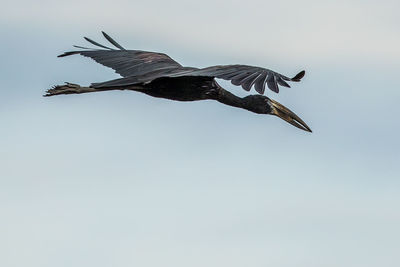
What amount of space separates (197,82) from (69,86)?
3218 mm

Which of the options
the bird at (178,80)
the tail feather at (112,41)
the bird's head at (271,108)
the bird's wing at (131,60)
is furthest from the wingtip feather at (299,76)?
the tail feather at (112,41)

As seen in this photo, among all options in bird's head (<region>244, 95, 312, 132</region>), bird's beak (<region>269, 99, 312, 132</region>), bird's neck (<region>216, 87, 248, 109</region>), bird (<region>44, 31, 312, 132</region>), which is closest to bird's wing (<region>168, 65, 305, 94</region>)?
bird (<region>44, 31, 312, 132</region>)

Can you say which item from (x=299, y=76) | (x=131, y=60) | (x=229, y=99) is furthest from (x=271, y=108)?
(x=299, y=76)

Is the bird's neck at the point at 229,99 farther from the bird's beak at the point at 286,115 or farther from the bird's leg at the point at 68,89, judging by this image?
the bird's leg at the point at 68,89

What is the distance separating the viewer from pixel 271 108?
112ft

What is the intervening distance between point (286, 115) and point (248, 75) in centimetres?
702

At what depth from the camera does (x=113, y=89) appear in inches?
1171

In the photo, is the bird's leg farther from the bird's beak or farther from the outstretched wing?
the bird's beak

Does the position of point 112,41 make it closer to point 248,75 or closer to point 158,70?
point 158,70

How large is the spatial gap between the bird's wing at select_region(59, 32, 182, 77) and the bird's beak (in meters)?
2.89

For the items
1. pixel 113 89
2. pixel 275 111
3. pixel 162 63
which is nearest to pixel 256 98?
pixel 275 111

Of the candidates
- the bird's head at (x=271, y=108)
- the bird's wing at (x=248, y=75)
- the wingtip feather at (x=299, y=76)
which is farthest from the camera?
the bird's head at (x=271, y=108)

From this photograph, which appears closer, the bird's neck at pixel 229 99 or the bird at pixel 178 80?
the bird at pixel 178 80

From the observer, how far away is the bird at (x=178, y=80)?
A: 2761 cm
